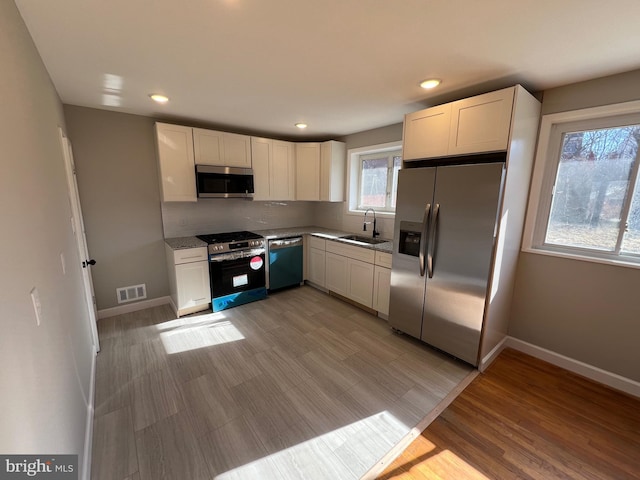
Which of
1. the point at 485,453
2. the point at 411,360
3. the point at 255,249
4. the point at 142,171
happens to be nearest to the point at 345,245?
the point at 255,249

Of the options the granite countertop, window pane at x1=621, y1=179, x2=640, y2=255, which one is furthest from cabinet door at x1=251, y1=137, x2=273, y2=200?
window pane at x1=621, y1=179, x2=640, y2=255

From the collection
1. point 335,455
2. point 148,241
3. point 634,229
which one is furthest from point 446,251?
point 148,241

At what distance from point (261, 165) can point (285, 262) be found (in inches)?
58.9

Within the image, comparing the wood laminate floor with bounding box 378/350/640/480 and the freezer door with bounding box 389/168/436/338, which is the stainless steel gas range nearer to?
the freezer door with bounding box 389/168/436/338

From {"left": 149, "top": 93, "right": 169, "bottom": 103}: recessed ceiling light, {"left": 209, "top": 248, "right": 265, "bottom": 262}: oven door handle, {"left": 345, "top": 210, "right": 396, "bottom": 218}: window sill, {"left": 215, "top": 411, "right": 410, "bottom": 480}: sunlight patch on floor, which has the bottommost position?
{"left": 215, "top": 411, "right": 410, "bottom": 480}: sunlight patch on floor

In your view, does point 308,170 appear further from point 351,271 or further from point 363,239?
point 351,271

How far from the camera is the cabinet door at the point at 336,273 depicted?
11.9 feet

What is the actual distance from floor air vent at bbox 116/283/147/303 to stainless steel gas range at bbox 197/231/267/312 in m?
0.95

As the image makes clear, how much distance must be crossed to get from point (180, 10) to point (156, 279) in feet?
10.3

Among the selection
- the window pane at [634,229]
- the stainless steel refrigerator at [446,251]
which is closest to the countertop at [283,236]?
the stainless steel refrigerator at [446,251]

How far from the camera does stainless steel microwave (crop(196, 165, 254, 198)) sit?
11.0 feet

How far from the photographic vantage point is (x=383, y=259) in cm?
311

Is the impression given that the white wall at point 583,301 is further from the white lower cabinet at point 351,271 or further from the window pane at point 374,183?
the window pane at point 374,183

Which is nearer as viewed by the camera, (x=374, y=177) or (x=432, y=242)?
(x=432, y=242)
